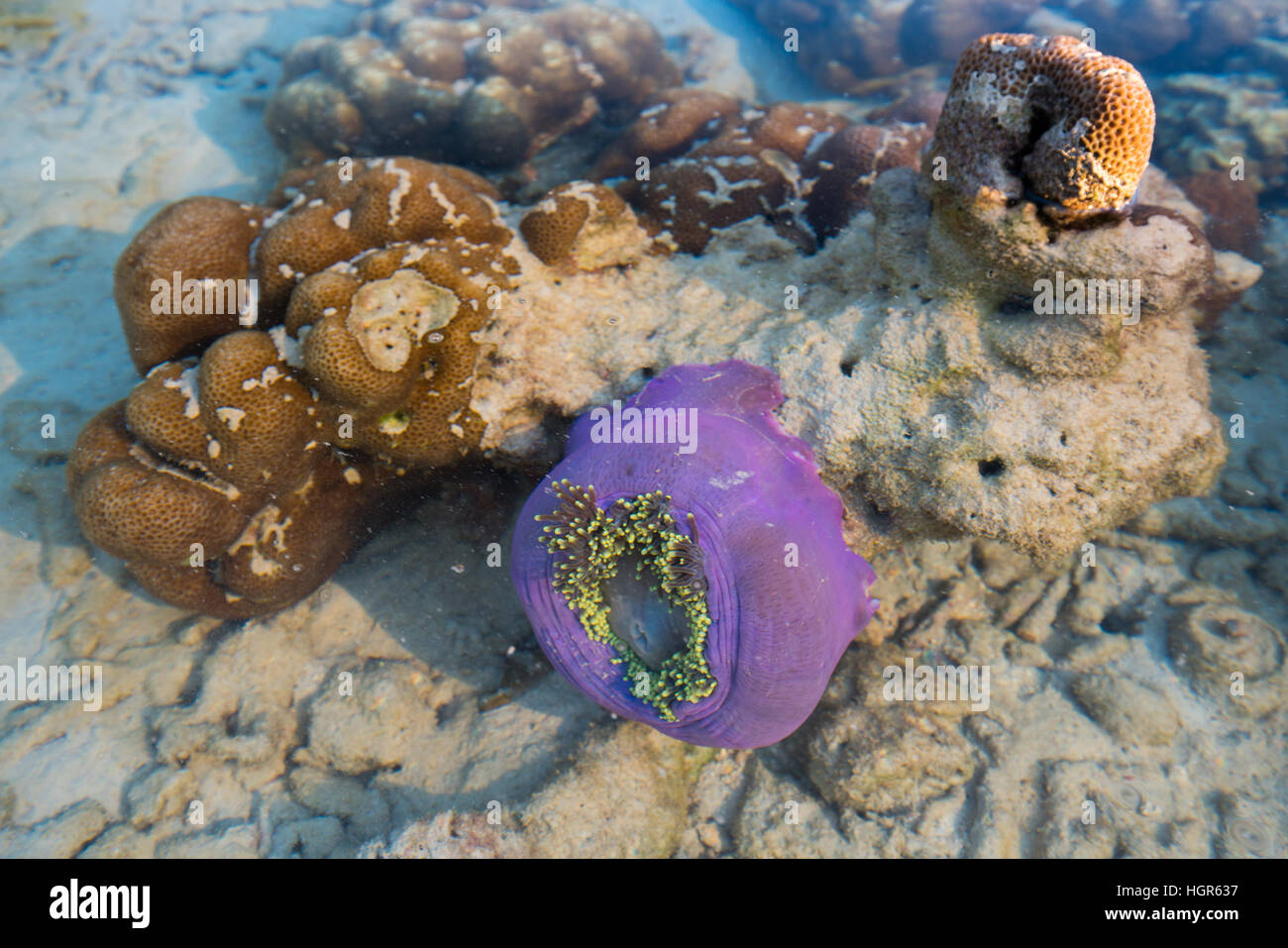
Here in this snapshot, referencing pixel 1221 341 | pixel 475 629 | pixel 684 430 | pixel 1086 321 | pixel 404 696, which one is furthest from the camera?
pixel 1221 341

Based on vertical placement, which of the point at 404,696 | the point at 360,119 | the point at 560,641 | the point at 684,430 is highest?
the point at 360,119

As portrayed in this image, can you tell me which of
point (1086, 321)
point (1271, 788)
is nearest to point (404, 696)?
point (1086, 321)

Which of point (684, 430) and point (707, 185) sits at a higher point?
point (707, 185)
